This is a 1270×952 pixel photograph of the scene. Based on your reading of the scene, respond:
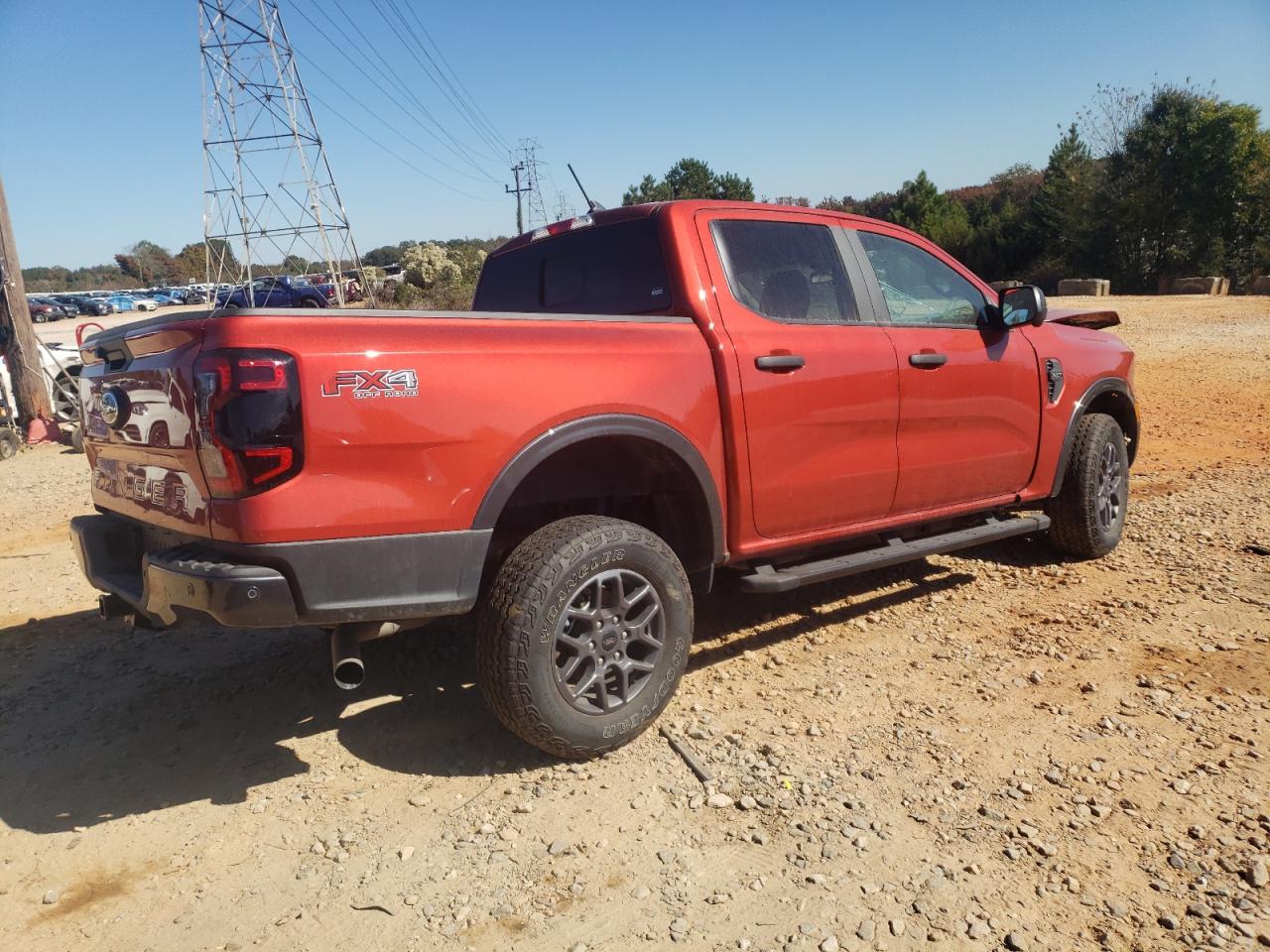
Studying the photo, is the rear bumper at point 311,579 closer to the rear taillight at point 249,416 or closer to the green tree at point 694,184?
the rear taillight at point 249,416

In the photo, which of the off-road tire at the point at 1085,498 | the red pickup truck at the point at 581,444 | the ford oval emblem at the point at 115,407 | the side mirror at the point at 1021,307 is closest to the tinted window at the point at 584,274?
the red pickup truck at the point at 581,444

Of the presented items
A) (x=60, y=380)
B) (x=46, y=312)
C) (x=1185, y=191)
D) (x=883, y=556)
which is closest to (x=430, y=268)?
(x=60, y=380)

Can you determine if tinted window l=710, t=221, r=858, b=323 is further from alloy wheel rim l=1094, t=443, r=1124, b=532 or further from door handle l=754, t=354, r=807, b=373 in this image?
alloy wheel rim l=1094, t=443, r=1124, b=532

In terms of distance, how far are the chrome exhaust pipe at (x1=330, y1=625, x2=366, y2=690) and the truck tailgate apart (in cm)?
49

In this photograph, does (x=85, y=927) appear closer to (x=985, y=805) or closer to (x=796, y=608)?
(x=985, y=805)

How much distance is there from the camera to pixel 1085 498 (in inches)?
193

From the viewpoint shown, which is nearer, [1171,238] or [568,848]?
[568,848]

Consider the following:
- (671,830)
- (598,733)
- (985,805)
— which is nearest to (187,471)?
(598,733)

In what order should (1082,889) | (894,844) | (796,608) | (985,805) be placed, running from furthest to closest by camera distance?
1. (796,608)
2. (985,805)
3. (894,844)
4. (1082,889)

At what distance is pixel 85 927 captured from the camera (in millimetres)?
2354

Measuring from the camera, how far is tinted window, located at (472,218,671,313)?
362cm

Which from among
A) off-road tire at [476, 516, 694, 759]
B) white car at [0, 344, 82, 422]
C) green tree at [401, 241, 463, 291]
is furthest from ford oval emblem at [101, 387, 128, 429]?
green tree at [401, 241, 463, 291]

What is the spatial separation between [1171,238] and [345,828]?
104ft

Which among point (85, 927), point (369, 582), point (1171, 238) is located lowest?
point (85, 927)
